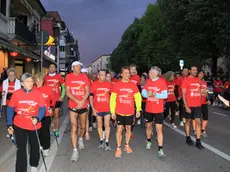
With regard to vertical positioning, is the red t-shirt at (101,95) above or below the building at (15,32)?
below

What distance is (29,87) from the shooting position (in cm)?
466

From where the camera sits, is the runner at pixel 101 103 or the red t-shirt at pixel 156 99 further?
the runner at pixel 101 103

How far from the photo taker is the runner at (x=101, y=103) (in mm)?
6969

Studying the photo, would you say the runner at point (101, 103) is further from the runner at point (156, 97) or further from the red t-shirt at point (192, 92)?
the red t-shirt at point (192, 92)

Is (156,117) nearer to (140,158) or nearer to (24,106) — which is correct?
(140,158)

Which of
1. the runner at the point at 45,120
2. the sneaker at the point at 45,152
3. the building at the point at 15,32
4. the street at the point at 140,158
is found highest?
the building at the point at 15,32

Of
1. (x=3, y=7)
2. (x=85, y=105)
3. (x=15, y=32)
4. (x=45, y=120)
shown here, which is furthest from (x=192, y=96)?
(x=3, y=7)

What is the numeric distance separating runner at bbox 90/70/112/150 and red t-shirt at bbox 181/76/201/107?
75.5 inches

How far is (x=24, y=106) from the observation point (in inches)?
181

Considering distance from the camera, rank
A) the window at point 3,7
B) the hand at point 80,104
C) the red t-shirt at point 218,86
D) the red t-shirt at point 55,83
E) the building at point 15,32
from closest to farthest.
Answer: the hand at point 80,104, the red t-shirt at point 55,83, the building at point 15,32, the window at point 3,7, the red t-shirt at point 218,86

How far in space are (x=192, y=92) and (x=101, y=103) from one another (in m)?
2.25

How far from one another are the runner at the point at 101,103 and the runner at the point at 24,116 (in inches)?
92.5

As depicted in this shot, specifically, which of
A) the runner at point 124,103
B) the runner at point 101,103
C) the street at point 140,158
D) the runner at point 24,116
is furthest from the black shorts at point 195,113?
the runner at point 24,116

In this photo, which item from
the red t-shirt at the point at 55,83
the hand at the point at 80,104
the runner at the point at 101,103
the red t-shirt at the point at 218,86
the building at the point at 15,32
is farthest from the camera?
the red t-shirt at the point at 218,86
